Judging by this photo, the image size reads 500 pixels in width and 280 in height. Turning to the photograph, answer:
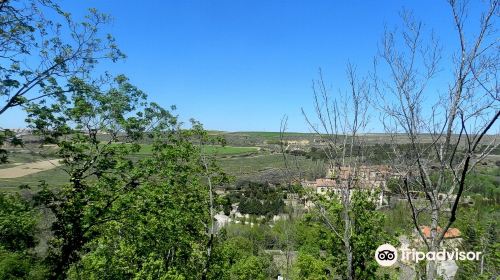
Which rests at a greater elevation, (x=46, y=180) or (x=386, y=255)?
(x=46, y=180)

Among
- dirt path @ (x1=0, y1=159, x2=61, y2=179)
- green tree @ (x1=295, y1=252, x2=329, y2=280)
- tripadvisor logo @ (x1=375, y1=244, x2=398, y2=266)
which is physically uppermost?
dirt path @ (x1=0, y1=159, x2=61, y2=179)

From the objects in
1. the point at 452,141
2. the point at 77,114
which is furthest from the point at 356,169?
the point at 77,114

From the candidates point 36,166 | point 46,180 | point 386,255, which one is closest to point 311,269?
point 386,255

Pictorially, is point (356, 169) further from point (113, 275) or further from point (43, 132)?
point (113, 275)

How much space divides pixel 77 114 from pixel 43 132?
9.25 ft

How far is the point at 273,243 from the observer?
53250mm

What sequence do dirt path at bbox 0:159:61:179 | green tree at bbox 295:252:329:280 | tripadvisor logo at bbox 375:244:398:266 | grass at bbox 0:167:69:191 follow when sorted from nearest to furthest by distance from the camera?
dirt path at bbox 0:159:61:179 → tripadvisor logo at bbox 375:244:398:266 → green tree at bbox 295:252:329:280 → grass at bbox 0:167:69:191

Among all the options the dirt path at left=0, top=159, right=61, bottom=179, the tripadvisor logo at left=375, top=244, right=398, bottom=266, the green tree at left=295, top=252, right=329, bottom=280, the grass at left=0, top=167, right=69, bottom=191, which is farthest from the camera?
the grass at left=0, top=167, right=69, bottom=191

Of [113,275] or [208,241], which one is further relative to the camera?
[208,241]

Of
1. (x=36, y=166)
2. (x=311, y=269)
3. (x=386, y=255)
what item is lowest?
(x=311, y=269)

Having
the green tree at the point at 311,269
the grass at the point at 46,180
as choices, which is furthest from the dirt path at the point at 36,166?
the green tree at the point at 311,269

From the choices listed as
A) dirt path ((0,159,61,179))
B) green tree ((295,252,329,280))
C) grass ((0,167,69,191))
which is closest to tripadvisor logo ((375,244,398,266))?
green tree ((295,252,329,280))

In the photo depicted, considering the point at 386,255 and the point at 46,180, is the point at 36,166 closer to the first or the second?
the point at 46,180

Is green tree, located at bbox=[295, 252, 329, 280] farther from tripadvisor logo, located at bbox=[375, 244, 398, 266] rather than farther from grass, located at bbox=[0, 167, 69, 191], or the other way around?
grass, located at bbox=[0, 167, 69, 191]
